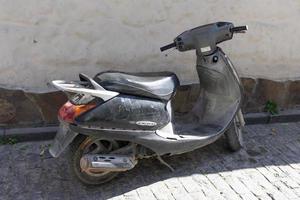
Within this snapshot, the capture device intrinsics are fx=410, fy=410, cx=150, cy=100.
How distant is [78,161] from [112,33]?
56.8 inches

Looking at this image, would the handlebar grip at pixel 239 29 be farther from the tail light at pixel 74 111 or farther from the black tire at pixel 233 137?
the tail light at pixel 74 111

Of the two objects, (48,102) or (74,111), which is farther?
(48,102)

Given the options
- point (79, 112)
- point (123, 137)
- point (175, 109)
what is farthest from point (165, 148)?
point (175, 109)

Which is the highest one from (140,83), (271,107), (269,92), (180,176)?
(140,83)

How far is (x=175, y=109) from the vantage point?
4.69 metres

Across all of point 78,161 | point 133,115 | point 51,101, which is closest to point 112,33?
point 51,101

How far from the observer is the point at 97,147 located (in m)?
3.49

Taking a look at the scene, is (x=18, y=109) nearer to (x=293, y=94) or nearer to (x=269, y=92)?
(x=269, y=92)

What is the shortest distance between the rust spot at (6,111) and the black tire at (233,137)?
2206mm

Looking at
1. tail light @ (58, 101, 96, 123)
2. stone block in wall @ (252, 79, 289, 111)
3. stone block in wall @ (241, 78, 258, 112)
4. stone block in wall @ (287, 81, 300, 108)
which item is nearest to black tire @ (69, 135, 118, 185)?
tail light @ (58, 101, 96, 123)

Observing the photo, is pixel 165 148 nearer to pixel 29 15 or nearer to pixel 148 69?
pixel 148 69

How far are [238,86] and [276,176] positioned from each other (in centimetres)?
93

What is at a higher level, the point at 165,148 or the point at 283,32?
the point at 283,32

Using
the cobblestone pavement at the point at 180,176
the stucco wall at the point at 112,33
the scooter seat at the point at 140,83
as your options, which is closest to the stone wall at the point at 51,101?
the stucco wall at the point at 112,33
